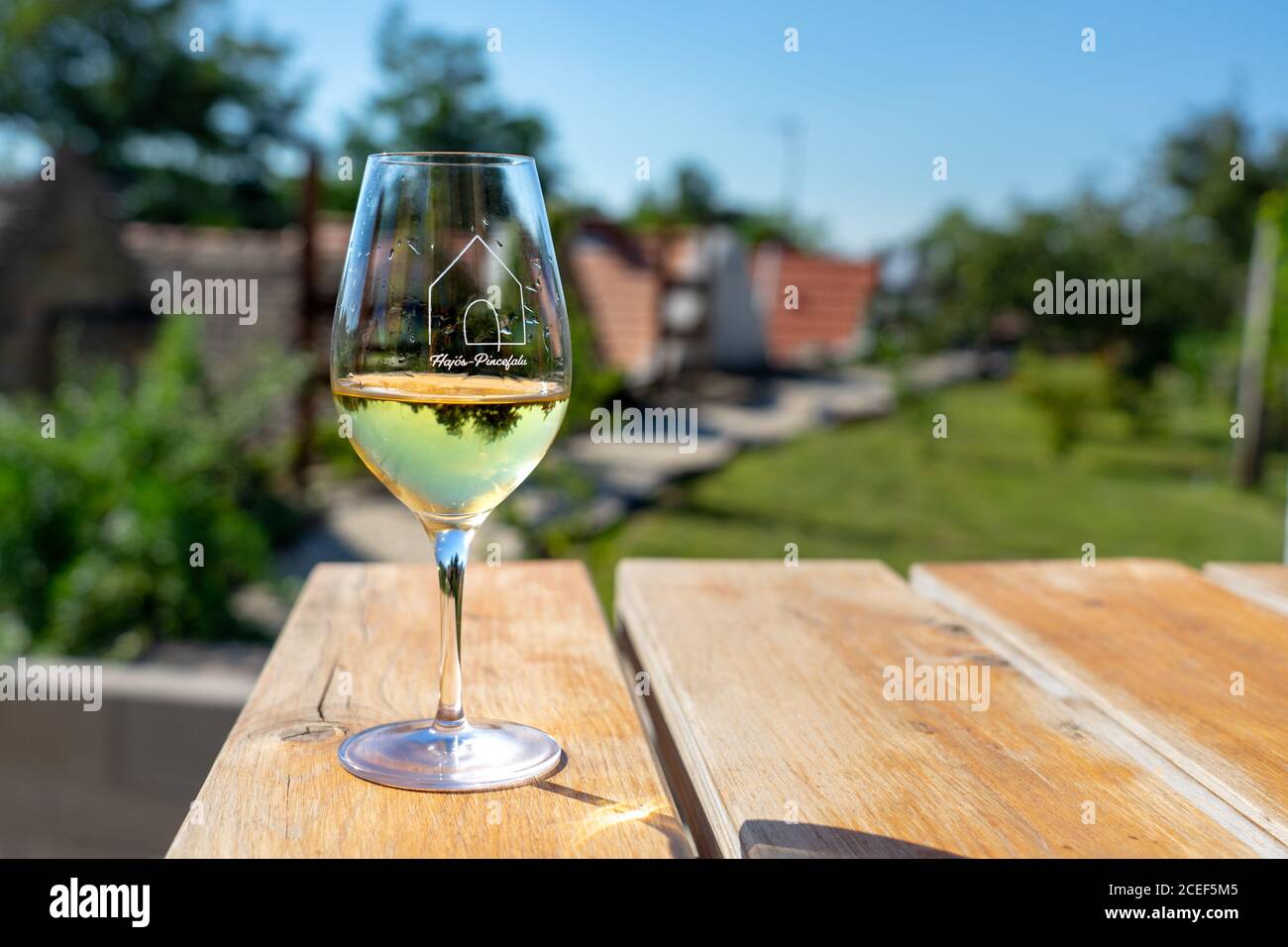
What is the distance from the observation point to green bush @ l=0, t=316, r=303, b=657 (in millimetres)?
4660

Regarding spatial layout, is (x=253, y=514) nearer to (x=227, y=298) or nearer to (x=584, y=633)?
(x=227, y=298)

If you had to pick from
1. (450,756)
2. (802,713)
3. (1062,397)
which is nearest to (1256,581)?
(802,713)

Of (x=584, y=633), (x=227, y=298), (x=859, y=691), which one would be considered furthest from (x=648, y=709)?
(x=227, y=298)

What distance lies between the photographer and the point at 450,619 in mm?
986

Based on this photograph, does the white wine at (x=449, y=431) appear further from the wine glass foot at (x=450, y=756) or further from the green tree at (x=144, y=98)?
the green tree at (x=144, y=98)

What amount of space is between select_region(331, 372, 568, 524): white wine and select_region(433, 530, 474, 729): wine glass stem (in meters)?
0.02

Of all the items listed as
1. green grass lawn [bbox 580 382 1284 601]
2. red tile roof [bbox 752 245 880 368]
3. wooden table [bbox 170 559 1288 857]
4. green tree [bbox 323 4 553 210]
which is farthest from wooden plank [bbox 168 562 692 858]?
red tile roof [bbox 752 245 880 368]

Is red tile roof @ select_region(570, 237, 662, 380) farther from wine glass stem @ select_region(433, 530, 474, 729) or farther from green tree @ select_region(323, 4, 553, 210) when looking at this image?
wine glass stem @ select_region(433, 530, 474, 729)

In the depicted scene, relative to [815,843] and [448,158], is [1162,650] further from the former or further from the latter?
[448,158]

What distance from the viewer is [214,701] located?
3.60 m

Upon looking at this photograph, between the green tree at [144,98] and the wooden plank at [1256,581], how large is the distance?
27206 mm

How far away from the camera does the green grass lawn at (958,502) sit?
29.7ft
